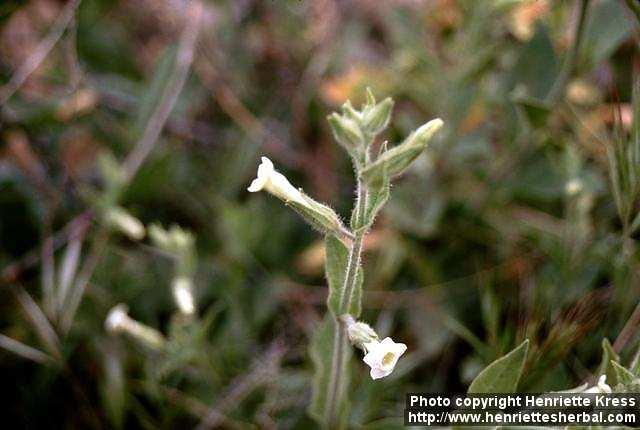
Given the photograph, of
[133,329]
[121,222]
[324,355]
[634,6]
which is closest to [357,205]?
[324,355]

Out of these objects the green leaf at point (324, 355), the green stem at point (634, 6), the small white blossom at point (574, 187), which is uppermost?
the small white blossom at point (574, 187)

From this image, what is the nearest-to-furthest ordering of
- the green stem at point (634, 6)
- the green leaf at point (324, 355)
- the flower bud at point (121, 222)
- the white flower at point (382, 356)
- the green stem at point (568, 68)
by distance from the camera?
the white flower at point (382, 356) < the green stem at point (634, 6) < the green leaf at point (324, 355) < the green stem at point (568, 68) < the flower bud at point (121, 222)

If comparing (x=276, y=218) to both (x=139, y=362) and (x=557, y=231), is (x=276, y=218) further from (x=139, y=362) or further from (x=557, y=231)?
(x=557, y=231)

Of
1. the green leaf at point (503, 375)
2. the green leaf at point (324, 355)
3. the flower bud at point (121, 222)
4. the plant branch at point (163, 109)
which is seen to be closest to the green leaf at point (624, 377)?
the green leaf at point (503, 375)

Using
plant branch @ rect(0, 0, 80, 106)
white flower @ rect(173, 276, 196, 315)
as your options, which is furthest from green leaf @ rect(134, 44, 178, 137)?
white flower @ rect(173, 276, 196, 315)

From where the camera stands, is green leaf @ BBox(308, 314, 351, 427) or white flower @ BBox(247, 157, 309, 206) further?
green leaf @ BBox(308, 314, 351, 427)

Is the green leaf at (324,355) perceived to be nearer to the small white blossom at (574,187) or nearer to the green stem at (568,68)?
the small white blossom at (574,187)

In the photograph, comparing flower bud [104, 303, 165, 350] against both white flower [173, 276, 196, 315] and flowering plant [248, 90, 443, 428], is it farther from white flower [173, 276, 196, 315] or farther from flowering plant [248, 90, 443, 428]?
flowering plant [248, 90, 443, 428]
